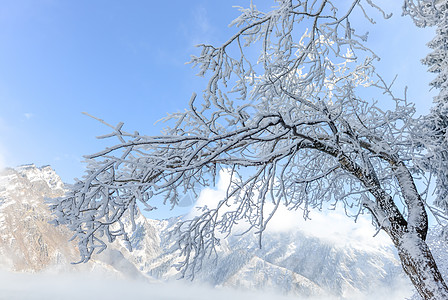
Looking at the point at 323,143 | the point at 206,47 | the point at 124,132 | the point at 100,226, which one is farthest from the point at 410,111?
the point at 100,226

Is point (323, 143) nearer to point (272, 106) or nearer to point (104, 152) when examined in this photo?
point (272, 106)

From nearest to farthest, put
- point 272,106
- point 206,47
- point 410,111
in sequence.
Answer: point 206,47 → point 410,111 → point 272,106

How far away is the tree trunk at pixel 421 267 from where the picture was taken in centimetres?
340

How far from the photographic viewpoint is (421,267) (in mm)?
3504

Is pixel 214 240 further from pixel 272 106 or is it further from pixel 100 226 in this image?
pixel 272 106

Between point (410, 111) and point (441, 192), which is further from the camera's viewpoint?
point (441, 192)

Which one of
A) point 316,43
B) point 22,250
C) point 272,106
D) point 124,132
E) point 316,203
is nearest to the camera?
point 124,132

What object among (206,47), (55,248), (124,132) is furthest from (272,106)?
(55,248)

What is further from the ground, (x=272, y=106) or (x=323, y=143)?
(x=272, y=106)

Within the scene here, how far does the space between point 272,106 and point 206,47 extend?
187 cm

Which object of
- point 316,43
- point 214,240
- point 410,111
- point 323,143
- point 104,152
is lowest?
point 214,240

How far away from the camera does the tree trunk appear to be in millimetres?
3398

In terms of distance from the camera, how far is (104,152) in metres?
2.22

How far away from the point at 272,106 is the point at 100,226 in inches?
135
